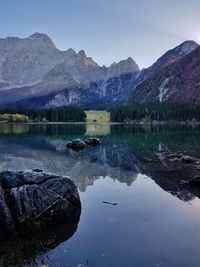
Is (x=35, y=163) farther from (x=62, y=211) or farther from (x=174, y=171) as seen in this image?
(x=62, y=211)

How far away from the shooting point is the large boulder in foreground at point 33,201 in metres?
29.7

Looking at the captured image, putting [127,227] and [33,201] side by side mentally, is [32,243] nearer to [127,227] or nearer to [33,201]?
[33,201]

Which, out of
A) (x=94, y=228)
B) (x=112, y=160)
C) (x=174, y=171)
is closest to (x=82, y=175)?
(x=174, y=171)

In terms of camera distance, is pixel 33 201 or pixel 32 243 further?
pixel 33 201

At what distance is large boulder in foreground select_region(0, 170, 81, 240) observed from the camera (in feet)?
97.3

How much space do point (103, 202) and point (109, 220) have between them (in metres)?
6.93

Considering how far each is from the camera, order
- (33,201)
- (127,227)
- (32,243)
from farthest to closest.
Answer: (33,201) → (127,227) → (32,243)

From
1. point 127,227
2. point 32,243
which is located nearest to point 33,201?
point 32,243

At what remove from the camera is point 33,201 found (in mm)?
31391

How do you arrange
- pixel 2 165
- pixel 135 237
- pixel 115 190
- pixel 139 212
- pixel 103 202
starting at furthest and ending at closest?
1. pixel 2 165
2. pixel 115 190
3. pixel 103 202
4. pixel 139 212
5. pixel 135 237

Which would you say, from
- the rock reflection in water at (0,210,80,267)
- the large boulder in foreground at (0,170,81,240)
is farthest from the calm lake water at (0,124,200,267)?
the large boulder in foreground at (0,170,81,240)

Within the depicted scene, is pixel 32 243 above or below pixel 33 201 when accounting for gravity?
below

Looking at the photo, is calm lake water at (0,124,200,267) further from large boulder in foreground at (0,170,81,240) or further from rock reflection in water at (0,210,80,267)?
large boulder in foreground at (0,170,81,240)

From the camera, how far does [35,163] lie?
67250mm
